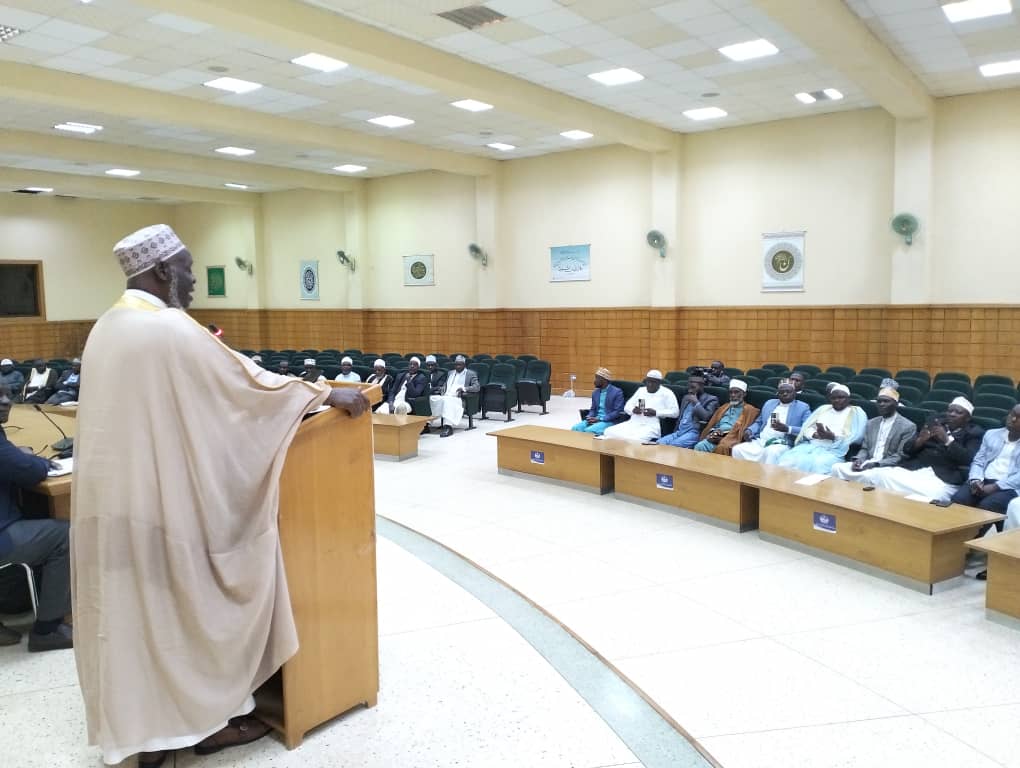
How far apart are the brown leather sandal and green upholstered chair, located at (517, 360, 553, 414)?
10.1 m

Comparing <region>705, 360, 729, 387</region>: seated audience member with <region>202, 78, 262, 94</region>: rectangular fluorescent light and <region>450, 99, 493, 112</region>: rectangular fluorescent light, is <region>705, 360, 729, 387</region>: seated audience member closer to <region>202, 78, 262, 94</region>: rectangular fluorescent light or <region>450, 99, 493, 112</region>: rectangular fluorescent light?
<region>450, 99, 493, 112</region>: rectangular fluorescent light

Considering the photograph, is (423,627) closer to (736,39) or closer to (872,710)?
(872,710)

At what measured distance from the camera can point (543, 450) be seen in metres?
8.01

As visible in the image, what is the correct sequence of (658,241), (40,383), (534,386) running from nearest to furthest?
(534,386) → (658,241) → (40,383)

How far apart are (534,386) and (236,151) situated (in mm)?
7553

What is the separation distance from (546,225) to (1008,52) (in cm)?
831

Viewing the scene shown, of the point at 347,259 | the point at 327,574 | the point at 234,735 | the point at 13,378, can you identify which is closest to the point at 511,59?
the point at 327,574

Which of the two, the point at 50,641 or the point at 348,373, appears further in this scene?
the point at 348,373

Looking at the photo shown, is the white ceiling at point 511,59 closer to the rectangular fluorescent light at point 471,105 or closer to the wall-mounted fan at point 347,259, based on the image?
the rectangular fluorescent light at point 471,105

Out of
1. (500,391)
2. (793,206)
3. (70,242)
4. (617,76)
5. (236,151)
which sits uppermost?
(236,151)

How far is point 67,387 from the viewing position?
A: 13.5m

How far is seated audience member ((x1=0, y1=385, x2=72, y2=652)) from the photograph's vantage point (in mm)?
3596

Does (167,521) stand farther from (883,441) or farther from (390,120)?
(390,120)

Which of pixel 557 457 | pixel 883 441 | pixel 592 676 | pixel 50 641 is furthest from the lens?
pixel 557 457
